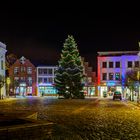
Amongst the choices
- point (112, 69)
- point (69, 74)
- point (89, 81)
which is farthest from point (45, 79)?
point (69, 74)

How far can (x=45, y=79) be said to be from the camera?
110 metres

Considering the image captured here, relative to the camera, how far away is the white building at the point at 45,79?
10981cm

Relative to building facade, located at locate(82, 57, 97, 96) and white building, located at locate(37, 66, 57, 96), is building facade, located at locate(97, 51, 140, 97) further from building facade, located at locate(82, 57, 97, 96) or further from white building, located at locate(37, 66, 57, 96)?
white building, located at locate(37, 66, 57, 96)

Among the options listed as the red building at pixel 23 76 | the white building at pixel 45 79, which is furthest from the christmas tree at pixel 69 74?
the red building at pixel 23 76

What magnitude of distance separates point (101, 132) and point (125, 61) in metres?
84.6

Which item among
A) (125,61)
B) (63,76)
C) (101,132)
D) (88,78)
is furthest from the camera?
(88,78)

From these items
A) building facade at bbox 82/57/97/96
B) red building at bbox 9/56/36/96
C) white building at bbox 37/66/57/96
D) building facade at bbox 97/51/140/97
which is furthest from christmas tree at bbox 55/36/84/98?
red building at bbox 9/56/36/96

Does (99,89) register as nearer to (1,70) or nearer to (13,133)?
(1,70)

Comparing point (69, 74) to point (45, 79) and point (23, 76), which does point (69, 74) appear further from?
point (23, 76)

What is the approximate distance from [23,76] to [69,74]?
4007cm

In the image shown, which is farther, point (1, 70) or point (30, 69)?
point (30, 69)

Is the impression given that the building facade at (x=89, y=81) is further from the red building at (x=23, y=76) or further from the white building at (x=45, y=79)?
the red building at (x=23, y=76)

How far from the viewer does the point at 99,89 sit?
101 meters

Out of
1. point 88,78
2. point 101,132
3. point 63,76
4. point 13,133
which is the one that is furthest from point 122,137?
point 88,78
